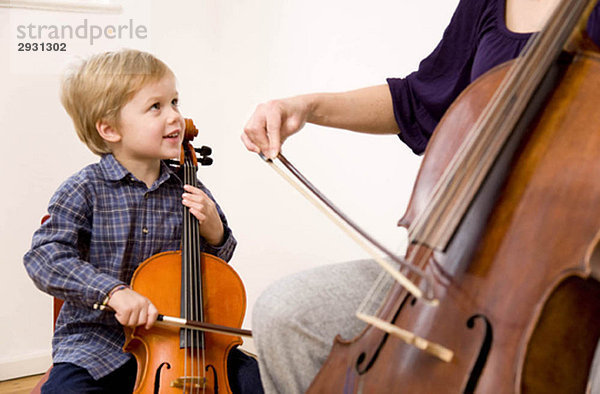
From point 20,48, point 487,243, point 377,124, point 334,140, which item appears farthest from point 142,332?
point 20,48

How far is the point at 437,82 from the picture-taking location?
1.00m

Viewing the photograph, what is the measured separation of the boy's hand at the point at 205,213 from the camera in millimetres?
1244

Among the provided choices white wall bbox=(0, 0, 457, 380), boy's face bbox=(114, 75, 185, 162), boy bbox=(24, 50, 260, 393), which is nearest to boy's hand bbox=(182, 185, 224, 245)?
boy bbox=(24, 50, 260, 393)

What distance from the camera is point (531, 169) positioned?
58 centimetres

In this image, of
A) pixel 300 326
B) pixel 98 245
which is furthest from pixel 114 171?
pixel 300 326

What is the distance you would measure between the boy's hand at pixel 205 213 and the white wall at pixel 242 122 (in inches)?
24.3

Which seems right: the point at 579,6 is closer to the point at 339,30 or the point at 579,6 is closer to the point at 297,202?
the point at 339,30

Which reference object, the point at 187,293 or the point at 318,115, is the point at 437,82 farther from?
the point at 187,293

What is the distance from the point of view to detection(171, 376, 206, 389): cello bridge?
100cm

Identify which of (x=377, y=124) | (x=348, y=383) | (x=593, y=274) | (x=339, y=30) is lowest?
(x=348, y=383)

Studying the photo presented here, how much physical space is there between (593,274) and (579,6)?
0.94 feet

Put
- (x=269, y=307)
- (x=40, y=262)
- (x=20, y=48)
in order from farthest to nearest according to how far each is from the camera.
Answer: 1. (x=20, y=48)
2. (x=40, y=262)
3. (x=269, y=307)

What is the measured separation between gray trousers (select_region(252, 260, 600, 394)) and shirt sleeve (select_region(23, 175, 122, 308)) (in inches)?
17.6

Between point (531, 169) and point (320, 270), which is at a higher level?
point (531, 169)
